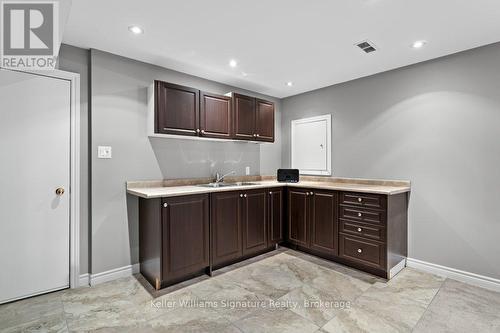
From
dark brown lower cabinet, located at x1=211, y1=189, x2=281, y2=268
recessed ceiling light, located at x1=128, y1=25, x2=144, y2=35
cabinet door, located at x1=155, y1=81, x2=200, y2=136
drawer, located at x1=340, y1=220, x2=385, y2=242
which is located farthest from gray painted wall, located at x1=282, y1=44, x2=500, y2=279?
recessed ceiling light, located at x1=128, y1=25, x2=144, y2=35

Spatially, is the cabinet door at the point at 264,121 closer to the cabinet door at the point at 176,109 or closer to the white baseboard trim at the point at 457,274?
the cabinet door at the point at 176,109

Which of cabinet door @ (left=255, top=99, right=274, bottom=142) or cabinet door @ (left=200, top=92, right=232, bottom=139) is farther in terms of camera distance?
cabinet door @ (left=255, top=99, right=274, bottom=142)

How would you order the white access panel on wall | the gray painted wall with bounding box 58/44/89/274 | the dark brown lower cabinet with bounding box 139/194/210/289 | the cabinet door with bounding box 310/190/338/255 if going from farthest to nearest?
the white access panel on wall, the cabinet door with bounding box 310/190/338/255, the gray painted wall with bounding box 58/44/89/274, the dark brown lower cabinet with bounding box 139/194/210/289

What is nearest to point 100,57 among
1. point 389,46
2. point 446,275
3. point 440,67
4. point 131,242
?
point 131,242

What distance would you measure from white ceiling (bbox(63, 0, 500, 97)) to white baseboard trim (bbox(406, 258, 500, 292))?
2.30m

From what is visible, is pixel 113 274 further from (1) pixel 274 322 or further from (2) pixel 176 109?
(2) pixel 176 109

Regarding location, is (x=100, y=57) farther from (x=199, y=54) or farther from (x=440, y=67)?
(x=440, y=67)

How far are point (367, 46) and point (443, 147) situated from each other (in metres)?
1.38

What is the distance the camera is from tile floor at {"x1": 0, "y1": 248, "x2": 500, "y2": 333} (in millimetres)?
1851

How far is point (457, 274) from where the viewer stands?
2.58 meters

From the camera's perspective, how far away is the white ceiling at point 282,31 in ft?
6.15

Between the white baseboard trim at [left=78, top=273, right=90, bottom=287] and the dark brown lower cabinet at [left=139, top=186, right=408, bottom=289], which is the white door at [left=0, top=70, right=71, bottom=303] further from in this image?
the dark brown lower cabinet at [left=139, top=186, right=408, bottom=289]

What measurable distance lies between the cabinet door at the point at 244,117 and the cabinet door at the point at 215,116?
0.11 metres

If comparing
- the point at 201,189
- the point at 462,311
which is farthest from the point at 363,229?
the point at 201,189
